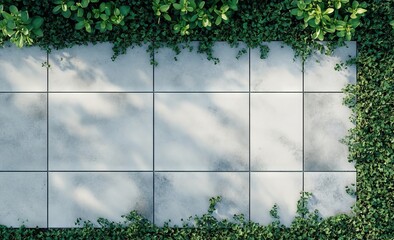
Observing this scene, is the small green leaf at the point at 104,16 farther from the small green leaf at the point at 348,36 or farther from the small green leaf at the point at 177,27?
the small green leaf at the point at 348,36

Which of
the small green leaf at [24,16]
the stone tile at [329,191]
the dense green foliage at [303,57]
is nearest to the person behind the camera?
the small green leaf at [24,16]

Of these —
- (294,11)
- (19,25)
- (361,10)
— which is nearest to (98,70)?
→ (19,25)

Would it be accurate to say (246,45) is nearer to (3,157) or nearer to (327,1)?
(327,1)

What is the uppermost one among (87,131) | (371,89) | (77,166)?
(371,89)

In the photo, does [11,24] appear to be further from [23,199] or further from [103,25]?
[23,199]

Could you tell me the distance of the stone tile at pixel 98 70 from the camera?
3.78 m

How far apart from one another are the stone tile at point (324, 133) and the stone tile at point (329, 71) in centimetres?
6

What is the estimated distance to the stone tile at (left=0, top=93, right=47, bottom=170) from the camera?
379 centimetres

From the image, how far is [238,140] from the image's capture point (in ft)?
12.4

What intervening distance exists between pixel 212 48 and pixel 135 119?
29.1 inches

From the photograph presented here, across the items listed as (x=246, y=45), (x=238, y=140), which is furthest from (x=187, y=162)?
(x=246, y=45)

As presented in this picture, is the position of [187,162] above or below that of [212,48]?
below

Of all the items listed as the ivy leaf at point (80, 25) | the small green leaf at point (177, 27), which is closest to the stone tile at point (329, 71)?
the small green leaf at point (177, 27)

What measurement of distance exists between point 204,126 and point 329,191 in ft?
3.27
